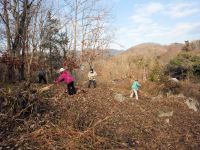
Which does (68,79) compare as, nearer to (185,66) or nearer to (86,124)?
(86,124)

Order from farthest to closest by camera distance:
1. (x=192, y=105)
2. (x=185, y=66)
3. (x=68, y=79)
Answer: (x=185, y=66)
(x=192, y=105)
(x=68, y=79)

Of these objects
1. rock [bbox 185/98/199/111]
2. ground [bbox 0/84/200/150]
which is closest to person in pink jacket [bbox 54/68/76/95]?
ground [bbox 0/84/200/150]

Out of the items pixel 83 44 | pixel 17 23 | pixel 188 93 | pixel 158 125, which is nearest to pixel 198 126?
pixel 158 125

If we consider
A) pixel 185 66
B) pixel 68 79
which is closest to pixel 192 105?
pixel 68 79

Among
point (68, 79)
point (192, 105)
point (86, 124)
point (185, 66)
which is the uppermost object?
point (185, 66)

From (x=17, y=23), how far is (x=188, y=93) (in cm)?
1268

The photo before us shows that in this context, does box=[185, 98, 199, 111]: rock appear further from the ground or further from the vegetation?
the vegetation

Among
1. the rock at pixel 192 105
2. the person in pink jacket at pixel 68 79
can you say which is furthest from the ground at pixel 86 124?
the rock at pixel 192 105

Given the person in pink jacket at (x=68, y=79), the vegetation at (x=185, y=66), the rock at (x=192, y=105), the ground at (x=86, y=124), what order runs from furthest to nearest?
the vegetation at (x=185, y=66) → the rock at (x=192, y=105) → the person in pink jacket at (x=68, y=79) → the ground at (x=86, y=124)

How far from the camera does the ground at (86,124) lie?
26.1 feet

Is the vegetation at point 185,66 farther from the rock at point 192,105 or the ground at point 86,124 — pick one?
the ground at point 86,124

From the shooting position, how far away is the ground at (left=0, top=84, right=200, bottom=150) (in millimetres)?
7965

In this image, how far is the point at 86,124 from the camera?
9695mm

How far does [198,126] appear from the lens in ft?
43.1
